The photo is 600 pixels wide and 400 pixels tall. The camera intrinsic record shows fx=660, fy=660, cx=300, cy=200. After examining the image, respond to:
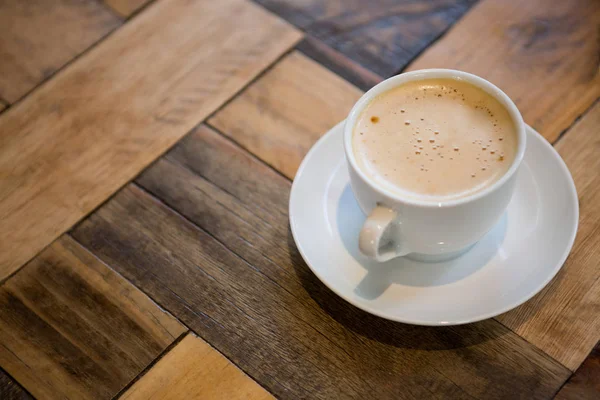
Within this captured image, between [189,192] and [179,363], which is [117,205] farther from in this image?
[179,363]

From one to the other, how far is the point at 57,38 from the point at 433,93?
579 mm

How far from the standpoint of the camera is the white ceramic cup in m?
0.59

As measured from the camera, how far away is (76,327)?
0.72 metres

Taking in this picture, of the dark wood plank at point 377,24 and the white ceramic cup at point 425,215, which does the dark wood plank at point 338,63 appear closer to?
the dark wood plank at point 377,24

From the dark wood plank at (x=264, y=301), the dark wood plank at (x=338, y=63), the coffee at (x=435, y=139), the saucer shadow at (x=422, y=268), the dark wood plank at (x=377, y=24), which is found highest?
the coffee at (x=435, y=139)

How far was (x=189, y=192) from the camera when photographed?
80 centimetres

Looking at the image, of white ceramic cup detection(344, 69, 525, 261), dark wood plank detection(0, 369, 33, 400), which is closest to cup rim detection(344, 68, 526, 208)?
white ceramic cup detection(344, 69, 525, 261)

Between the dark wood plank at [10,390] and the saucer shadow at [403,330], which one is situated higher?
the saucer shadow at [403,330]

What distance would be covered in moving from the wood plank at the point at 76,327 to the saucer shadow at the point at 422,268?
20 cm

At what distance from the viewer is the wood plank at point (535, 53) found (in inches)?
32.2

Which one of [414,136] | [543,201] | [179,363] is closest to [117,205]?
[179,363]

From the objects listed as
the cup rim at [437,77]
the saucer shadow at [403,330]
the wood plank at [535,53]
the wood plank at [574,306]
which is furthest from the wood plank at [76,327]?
the wood plank at [535,53]

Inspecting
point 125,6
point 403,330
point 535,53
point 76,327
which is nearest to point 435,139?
point 403,330

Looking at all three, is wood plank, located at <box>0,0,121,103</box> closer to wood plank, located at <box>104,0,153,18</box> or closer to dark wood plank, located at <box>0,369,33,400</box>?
wood plank, located at <box>104,0,153,18</box>
